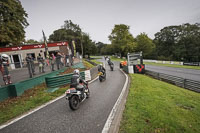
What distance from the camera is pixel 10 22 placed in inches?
769

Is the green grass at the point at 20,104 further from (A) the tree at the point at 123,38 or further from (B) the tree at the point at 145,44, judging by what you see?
(B) the tree at the point at 145,44

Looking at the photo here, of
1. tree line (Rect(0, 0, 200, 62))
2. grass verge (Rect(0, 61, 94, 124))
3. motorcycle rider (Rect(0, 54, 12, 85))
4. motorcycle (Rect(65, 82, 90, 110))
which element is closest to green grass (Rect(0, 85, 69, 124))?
grass verge (Rect(0, 61, 94, 124))

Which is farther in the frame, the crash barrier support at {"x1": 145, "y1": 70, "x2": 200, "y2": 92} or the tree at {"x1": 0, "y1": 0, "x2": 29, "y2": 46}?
the tree at {"x1": 0, "y1": 0, "x2": 29, "y2": 46}

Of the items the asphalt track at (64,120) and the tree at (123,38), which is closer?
the asphalt track at (64,120)

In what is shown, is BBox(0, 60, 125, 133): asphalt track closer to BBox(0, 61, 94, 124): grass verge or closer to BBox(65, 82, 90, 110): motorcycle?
BBox(65, 82, 90, 110): motorcycle

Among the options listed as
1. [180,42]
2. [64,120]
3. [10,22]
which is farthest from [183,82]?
[180,42]

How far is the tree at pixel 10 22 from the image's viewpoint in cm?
1823

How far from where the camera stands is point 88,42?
177 ft

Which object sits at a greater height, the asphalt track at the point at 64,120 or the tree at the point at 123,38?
the tree at the point at 123,38

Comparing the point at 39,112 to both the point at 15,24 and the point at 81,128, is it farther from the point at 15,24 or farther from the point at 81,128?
the point at 15,24

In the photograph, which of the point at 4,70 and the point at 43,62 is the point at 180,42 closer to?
the point at 43,62

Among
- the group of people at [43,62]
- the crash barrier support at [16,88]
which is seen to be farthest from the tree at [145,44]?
the crash barrier support at [16,88]

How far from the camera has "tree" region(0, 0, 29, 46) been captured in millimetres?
18234

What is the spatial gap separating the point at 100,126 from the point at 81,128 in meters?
0.60
